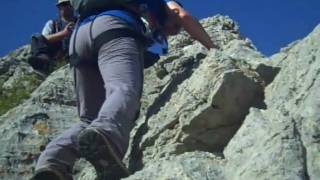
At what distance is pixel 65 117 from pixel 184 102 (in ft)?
6.66

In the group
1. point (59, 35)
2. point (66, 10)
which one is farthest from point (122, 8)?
point (59, 35)

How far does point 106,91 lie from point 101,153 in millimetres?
895

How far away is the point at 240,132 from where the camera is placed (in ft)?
20.2

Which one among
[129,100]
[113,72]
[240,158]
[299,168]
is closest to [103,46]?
[113,72]

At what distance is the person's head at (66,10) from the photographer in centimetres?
1023

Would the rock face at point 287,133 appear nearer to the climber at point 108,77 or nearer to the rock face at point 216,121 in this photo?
the rock face at point 216,121

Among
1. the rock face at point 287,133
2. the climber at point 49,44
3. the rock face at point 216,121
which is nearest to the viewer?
the rock face at point 287,133

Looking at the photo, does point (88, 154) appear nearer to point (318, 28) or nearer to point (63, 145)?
point (63, 145)

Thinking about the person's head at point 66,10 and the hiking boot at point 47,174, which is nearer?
the hiking boot at point 47,174

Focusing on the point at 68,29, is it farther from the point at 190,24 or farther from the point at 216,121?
the point at 216,121

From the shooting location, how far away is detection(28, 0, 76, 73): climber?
443 inches

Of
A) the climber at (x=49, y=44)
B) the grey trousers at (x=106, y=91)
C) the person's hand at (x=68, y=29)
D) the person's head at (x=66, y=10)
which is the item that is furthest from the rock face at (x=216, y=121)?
the climber at (x=49, y=44)

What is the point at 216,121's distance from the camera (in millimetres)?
7008

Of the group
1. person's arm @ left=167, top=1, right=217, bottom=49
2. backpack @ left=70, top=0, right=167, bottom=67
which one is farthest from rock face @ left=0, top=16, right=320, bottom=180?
backpack @ left=70, top=0, right=167, bottom=67
